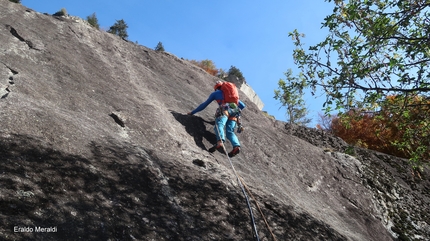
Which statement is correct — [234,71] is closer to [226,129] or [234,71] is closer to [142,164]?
[226,129]

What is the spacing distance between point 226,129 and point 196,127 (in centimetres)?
86

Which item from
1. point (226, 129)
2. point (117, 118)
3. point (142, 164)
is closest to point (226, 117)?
point (226, 129)

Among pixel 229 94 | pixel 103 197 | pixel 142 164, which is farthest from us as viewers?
→ pixel 229 94

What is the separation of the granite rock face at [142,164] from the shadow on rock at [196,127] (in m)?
0.05

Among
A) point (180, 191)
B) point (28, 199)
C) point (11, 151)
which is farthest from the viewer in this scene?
point (180, 191)

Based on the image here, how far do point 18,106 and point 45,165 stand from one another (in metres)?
1.88

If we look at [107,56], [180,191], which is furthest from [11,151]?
[107,56]

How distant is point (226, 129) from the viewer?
383 inches

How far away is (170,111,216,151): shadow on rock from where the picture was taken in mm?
9383

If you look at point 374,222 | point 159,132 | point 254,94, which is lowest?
point 159,132

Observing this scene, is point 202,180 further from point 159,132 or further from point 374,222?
point 374,222

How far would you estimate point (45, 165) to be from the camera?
16.0ft

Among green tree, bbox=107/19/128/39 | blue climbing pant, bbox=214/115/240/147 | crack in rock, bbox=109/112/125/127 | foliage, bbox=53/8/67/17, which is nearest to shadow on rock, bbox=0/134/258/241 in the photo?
crack in rock, bbox=109/112/125/127

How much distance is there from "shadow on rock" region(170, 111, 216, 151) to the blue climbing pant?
33cm
